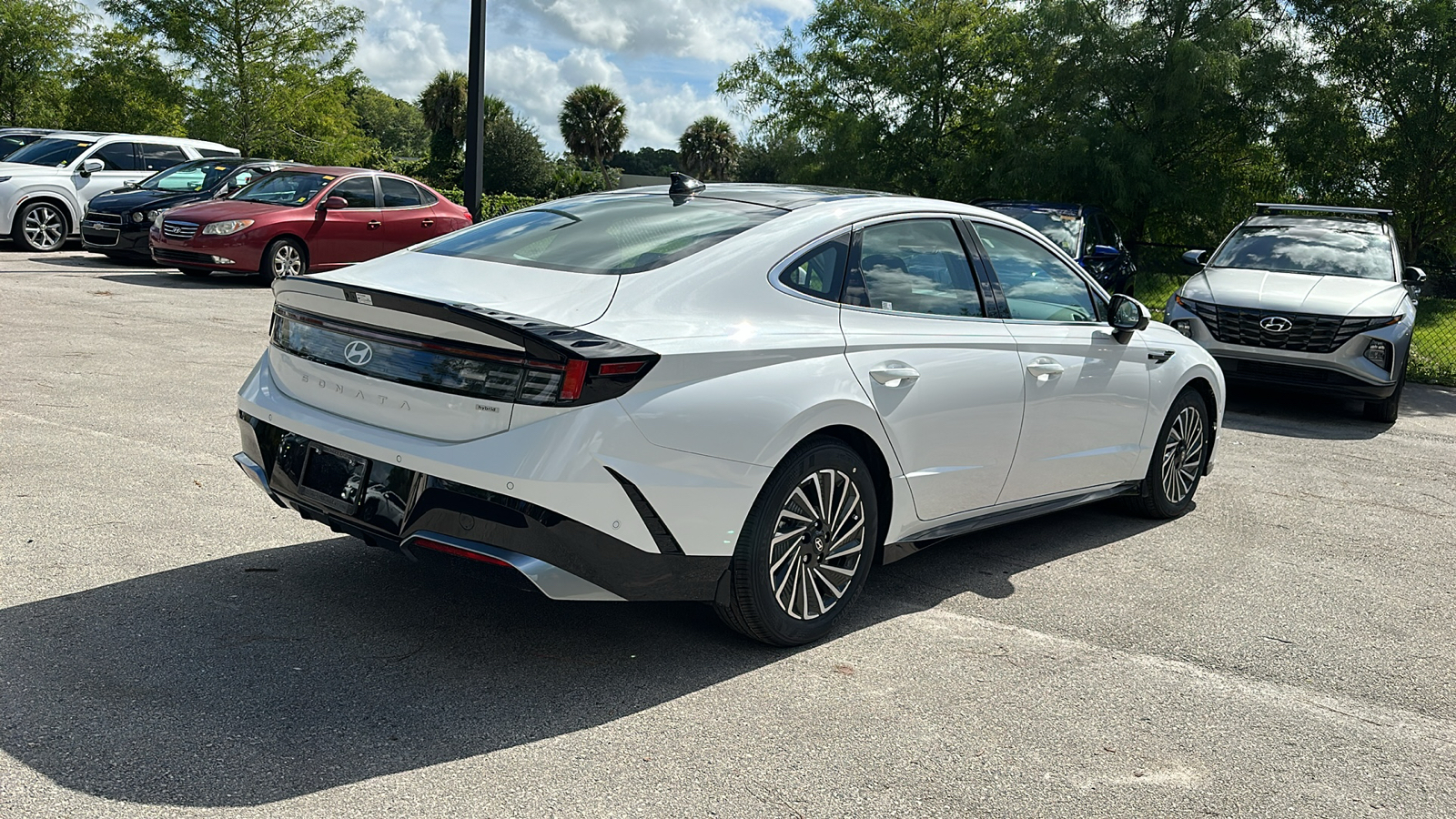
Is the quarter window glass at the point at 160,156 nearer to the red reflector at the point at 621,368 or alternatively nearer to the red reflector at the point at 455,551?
the red reflector at the point at 455,551

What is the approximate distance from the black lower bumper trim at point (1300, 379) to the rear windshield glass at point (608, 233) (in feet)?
22.9

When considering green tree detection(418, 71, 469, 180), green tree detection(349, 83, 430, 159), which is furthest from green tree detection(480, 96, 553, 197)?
green tree detection(349, 83, 430, 159)

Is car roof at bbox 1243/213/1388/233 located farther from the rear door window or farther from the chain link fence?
the rear door window

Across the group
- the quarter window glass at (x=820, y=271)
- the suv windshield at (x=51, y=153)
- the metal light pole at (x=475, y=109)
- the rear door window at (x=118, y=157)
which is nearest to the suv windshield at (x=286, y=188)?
the metal light pole at (x=475, y=109)

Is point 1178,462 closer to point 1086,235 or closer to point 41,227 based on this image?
point 1086,235

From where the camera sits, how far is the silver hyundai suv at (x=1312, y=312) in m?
10.1

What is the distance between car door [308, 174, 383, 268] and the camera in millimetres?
15422

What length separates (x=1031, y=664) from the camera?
425 centimetres

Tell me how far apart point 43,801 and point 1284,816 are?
3050 mm

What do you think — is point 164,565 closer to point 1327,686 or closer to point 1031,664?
point 1031,664

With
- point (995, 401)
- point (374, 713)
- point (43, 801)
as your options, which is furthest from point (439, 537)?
point (995, 401)

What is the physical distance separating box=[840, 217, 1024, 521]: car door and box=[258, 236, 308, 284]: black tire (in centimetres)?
1184

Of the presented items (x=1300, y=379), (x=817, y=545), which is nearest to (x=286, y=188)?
(x=1300, y=379)

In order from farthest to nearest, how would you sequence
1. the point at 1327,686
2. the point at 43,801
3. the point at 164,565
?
1. the point at 164,565
2. the point at 1327,686
3. the point at 43,801
